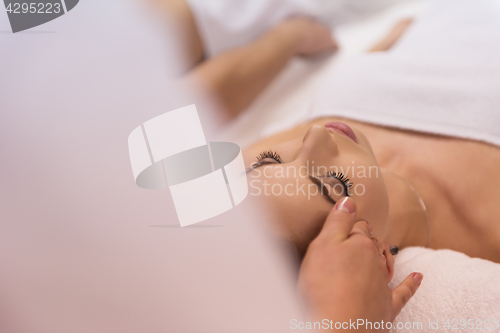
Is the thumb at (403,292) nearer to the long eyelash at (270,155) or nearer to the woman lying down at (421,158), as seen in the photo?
the woman lying down at (421,158)

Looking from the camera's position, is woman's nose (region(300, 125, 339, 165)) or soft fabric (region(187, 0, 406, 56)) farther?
soft fabric (region(187, 0, 406, 56))

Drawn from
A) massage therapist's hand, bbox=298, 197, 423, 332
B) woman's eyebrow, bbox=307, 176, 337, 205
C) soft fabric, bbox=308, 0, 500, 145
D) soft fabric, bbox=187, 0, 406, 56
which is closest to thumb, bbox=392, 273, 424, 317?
massage therapist's hand, bbox=298, 197, 423, 332

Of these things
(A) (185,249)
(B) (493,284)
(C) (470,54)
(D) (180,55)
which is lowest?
(B) (493,284)

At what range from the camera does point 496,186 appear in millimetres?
601

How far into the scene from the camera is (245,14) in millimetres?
996

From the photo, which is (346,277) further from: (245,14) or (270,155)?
(245,14)

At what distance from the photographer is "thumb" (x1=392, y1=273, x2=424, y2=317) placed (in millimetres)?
409

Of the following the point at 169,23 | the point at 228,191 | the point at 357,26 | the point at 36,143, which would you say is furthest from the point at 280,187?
the point at 357,26

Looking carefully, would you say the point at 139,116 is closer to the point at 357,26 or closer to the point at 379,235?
the point at 379,235

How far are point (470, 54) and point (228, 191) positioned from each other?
642mm

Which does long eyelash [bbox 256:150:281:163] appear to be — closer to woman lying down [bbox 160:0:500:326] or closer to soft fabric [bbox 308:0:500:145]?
woman lying down [bbox 160:0:500:326]

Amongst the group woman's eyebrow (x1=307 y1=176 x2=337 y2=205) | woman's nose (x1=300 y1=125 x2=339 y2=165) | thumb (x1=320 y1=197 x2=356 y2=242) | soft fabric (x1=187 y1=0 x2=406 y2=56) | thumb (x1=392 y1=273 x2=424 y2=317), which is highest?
soft fabric (x1=187 y1=0 x2=406 y2=56)

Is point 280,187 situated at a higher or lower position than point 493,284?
higher

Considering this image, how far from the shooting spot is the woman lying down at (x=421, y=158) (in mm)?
460
